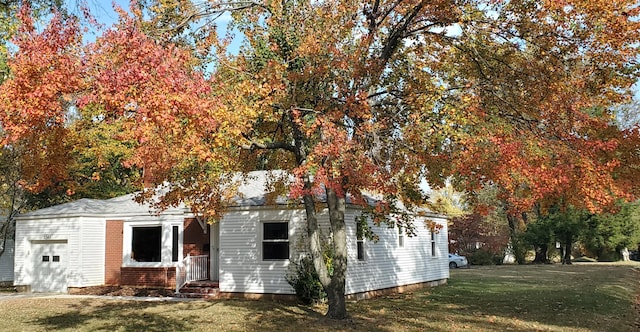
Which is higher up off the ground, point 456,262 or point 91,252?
point 91,252

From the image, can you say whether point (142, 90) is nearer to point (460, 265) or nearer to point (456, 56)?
point (456, 56)

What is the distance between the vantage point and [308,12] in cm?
1307

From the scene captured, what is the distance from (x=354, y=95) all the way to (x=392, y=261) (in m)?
8.91

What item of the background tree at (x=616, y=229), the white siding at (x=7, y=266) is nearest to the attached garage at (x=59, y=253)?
the white siding at (x=7, y=266)

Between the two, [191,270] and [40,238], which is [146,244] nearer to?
[191,270]

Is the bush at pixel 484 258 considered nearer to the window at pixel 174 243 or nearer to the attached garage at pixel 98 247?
the attached garage at pixel 98 247

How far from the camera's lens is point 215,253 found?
63.2 feet

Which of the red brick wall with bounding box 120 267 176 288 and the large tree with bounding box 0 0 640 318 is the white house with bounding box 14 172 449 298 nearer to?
the red brick wall with bounding box 120 267 176 288

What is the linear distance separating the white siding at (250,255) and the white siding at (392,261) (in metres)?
1.96

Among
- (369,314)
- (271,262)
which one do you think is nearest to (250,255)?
(271,262)

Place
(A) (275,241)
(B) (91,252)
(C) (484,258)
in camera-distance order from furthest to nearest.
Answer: (C) (484,258)
(B) (91,252)
(A) (275,241)

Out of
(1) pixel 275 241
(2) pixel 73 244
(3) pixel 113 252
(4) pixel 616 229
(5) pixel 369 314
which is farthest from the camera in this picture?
(4) pixel 616 229

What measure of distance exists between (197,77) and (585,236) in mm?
37270

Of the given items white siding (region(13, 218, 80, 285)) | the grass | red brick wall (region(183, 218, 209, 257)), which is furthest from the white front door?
white siding (region(13, 218, 80, 285))
